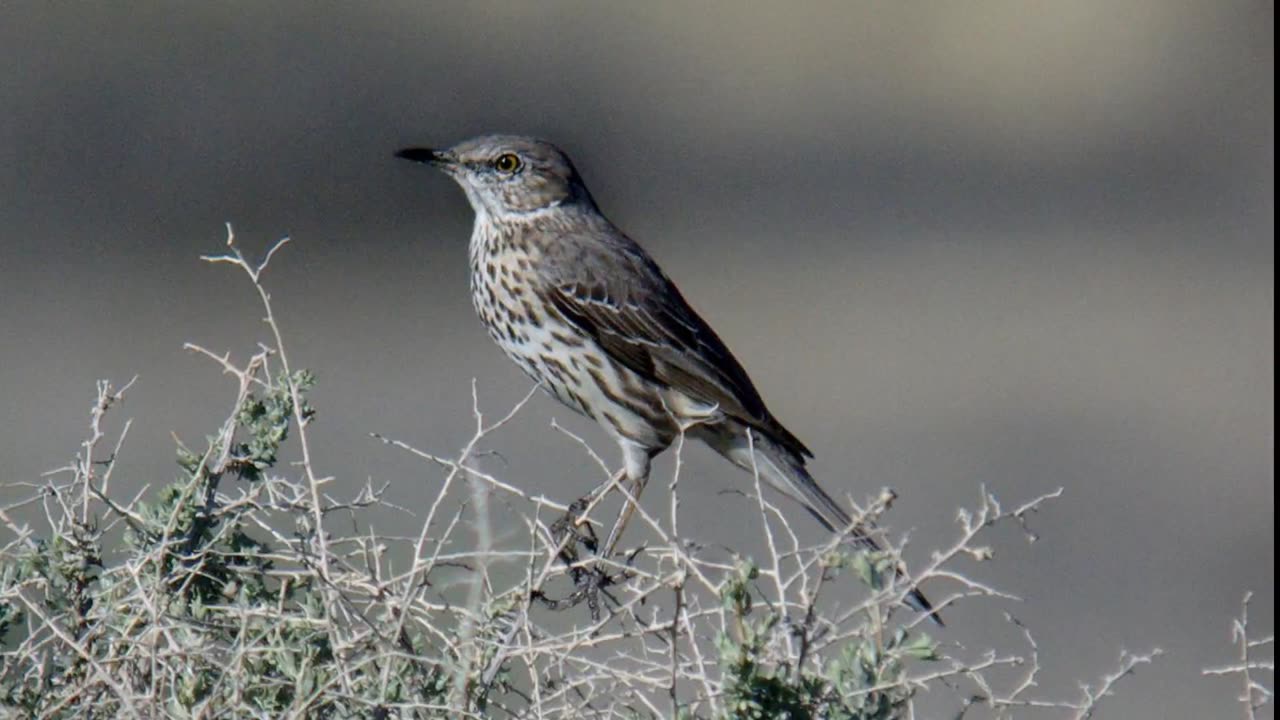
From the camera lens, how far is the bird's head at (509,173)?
26.3 ft

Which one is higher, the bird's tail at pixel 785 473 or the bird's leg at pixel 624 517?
the bird's tail at pixel 785 473

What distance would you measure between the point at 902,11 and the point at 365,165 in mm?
5458

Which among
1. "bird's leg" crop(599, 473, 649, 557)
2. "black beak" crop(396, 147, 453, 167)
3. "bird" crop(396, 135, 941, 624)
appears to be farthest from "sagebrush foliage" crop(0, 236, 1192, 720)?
"black beak" crop(396, 147, 453, 167)

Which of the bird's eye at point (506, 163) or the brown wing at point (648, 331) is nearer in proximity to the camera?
the brown wing at point (648, 331)

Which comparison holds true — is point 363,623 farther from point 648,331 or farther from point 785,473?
point 648,331

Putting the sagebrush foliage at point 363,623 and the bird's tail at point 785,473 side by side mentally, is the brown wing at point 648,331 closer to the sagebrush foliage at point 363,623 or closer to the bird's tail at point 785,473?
the bird's tail at point 785,473

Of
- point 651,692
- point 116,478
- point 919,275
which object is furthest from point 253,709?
point 919,275

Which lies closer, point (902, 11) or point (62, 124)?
point (62, 124)

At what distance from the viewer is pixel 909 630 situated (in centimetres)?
407

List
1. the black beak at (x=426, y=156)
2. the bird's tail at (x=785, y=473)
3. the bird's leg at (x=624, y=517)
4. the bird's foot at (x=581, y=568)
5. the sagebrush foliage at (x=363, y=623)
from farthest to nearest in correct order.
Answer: the black beak at (x=426, y=156)
the bird's tail at (x=785, y=473)
the bird's leg at (x=624, y=517)
the bird's foot at (x=581, y=568)
the sagebrush foliage at (x=363, y=623)

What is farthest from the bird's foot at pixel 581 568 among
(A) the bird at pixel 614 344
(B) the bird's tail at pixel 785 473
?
(B) the bird's tail at pixel 785 473

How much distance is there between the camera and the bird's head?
8.03 m

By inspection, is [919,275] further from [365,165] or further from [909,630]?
[909,630]

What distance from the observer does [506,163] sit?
26.6 feet
